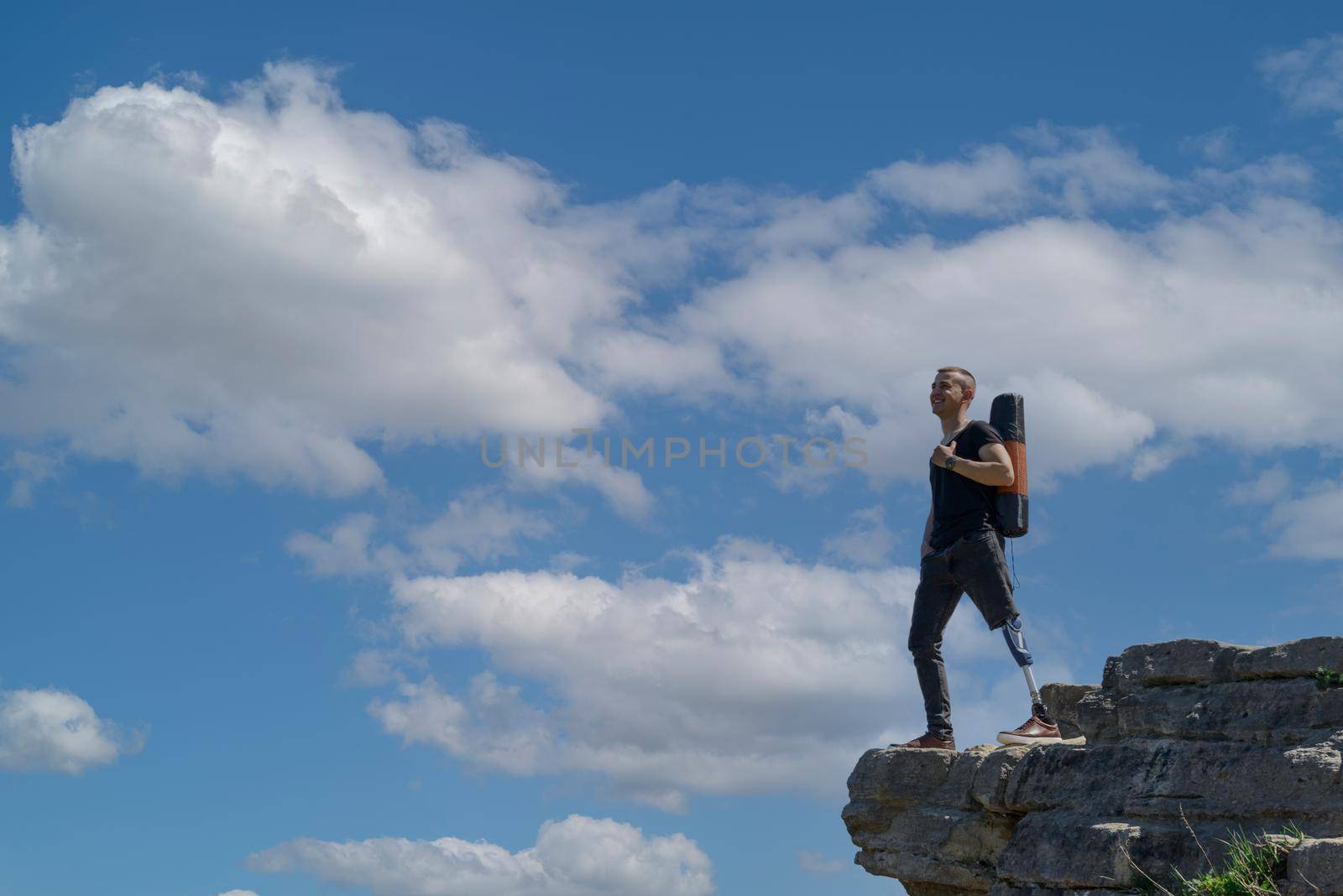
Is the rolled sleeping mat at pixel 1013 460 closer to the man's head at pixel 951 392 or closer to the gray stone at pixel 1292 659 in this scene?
the man's head at pixel 951 392

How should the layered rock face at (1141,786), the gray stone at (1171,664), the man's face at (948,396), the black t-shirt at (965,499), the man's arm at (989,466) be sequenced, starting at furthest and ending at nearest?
the man's face at (948,396)
the black t-shirt at (965,499)
the man's arm at (989,466)
the gray stone at (1171,664)
the layered rock face at (1141,786)

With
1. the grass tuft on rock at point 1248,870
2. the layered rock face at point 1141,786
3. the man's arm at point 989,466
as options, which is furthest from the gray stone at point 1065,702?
the grass tuft on rock at point 1248,870

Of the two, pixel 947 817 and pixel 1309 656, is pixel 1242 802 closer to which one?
pixel 1309 656

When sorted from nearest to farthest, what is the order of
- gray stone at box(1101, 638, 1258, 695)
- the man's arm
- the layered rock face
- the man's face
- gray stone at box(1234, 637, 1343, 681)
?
the layered rock face → gray stone at box(1234, 637, 1343, 681) → gray stone at box(1101, 638, 1258, 695) → the man's arm → the man's face

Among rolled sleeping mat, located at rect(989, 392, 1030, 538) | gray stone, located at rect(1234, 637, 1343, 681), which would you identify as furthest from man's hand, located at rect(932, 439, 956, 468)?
gray stone, located at rect(1234, 637, 1343, 681)

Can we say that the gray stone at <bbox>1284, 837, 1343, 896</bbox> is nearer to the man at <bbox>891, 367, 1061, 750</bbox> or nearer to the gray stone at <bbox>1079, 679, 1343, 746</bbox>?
the gray stone at <bbox>1079, 679, 1343, 746</bbox>

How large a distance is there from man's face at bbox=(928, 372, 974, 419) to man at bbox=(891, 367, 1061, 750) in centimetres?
16

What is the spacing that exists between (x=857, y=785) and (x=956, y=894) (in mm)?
1122

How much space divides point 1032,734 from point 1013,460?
7.27 ft

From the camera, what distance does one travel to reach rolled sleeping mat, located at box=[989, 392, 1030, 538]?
9914mm

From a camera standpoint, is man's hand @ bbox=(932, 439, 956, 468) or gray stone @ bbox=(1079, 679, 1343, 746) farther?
man's hand @ bbox=(932, 439, 956, 468)

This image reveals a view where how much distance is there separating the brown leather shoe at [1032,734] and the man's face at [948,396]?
2.57 metres

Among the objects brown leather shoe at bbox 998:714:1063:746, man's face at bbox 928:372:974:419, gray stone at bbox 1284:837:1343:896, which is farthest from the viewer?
man's face at bbox 928:372:974:419

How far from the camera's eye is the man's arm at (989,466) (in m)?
9.66
